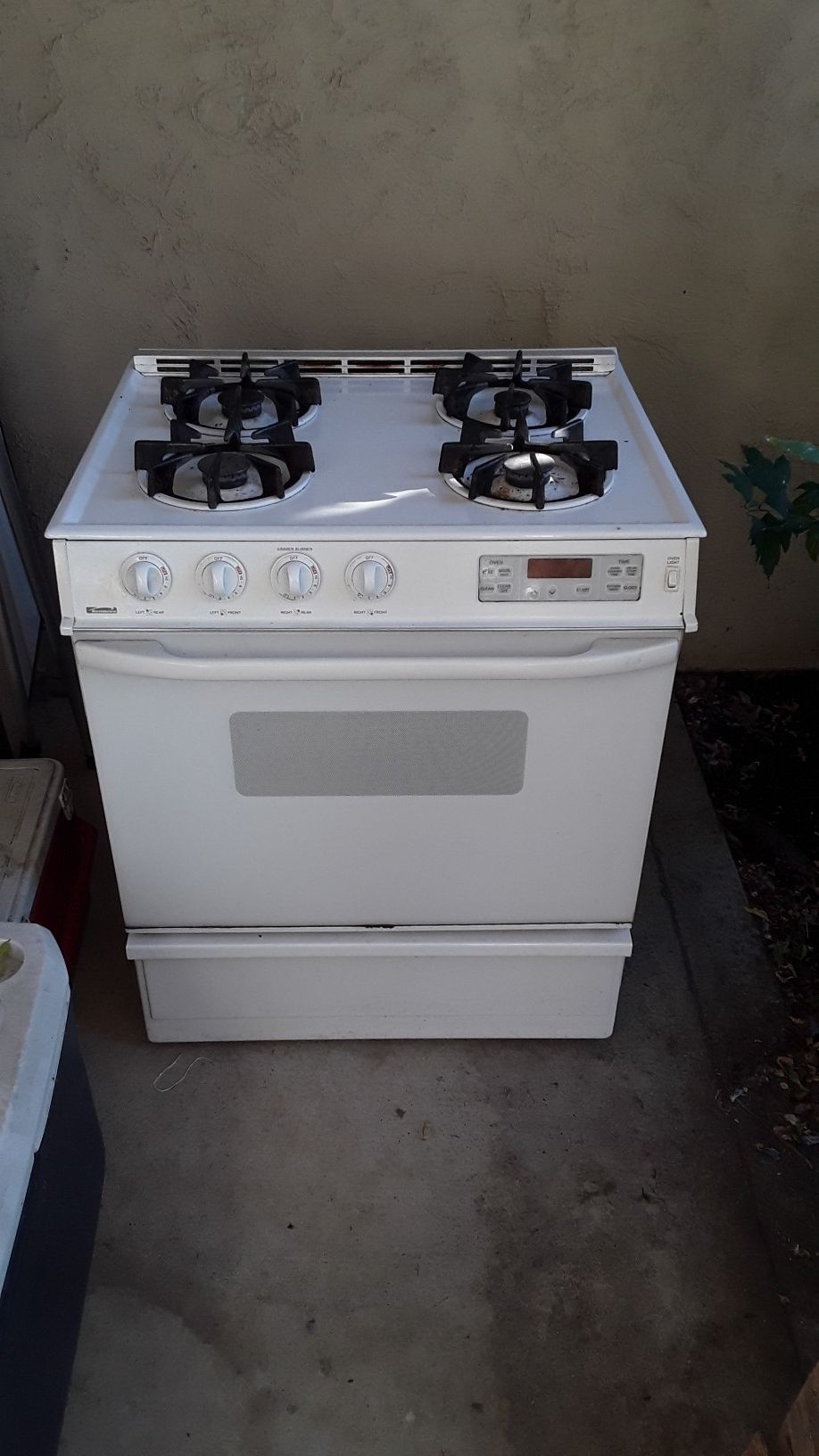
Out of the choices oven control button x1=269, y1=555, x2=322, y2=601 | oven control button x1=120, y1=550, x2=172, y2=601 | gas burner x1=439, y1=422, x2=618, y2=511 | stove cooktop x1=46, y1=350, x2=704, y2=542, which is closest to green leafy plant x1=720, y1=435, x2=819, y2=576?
stove cooktop x1=46, y1=350, x2=704, y2=542

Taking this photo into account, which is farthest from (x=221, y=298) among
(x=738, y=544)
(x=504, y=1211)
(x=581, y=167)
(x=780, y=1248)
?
(x=780, y=1248)

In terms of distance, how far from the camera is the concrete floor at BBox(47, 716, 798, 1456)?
1.55 m

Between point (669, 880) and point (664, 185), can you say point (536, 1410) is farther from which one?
point (664, 185)

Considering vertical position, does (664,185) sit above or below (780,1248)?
above

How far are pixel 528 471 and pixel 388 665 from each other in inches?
14.0

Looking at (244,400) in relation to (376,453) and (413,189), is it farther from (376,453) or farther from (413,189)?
(413,189)

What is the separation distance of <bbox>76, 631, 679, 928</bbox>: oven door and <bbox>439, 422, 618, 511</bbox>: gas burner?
201mm

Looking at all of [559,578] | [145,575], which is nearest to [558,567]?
[559,578]

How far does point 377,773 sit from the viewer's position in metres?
1.65

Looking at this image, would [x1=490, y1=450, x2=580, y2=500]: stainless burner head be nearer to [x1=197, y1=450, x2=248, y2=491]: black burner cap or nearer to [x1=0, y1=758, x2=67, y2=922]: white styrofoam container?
[x1=197, y1=450, x2=248, y2=491]: black burner cap

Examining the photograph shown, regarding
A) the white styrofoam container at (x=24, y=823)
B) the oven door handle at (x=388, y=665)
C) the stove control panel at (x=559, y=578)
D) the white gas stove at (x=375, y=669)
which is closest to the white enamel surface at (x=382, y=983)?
the white gas stove at (x=375, y=669)

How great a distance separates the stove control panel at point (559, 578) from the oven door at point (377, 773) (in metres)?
0.06

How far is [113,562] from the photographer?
1.48 m

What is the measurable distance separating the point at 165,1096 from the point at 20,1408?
747mm
